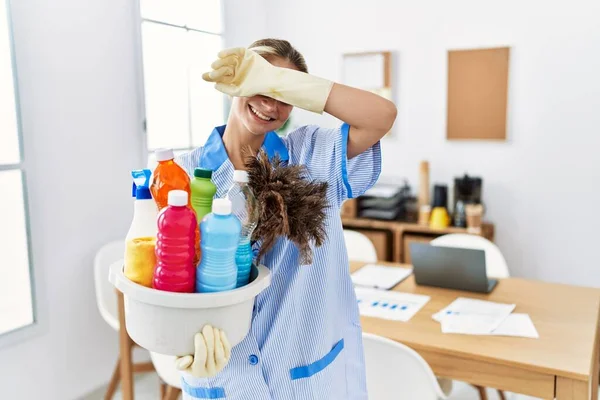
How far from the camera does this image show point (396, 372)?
1.43 meters

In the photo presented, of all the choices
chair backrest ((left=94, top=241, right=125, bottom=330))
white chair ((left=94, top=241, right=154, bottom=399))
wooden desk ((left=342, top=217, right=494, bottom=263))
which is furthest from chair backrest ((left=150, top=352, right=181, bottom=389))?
wooden desk ((left=342, top=217, right=494, bottom=263))

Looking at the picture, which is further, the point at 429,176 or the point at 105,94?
the point at 429,176

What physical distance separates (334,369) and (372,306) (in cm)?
74

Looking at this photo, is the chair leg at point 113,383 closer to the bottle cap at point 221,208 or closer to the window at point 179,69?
the window at point 179,69

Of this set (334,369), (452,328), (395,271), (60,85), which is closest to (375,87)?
(395,271)

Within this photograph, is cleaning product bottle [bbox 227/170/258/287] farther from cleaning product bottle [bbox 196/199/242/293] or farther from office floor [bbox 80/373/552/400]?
office floor [bbox 80/373/552/400]

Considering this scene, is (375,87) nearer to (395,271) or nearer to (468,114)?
(468,114)

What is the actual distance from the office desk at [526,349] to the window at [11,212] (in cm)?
152

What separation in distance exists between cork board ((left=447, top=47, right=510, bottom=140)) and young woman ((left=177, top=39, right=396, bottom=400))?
7.57ft

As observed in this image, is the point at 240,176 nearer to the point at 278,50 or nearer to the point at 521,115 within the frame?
the point at 278,50

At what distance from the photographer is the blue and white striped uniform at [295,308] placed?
3.29 ft

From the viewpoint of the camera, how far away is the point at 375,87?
135 inches

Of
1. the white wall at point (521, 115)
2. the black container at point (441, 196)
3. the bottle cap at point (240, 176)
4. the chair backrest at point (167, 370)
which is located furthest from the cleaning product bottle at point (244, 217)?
the white wall at point (521, 115)

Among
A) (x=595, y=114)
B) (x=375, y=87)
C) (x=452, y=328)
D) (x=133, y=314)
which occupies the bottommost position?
(x=452, y=328)
